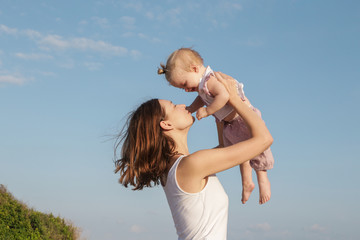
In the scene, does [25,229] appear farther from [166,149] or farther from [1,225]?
[166,149]

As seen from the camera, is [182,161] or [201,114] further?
[201,114]

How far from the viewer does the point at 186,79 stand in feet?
14.4

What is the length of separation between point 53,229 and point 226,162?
6777 millimetres

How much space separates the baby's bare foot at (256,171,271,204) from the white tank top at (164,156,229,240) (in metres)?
1.21

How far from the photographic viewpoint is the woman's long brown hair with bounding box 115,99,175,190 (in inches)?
136

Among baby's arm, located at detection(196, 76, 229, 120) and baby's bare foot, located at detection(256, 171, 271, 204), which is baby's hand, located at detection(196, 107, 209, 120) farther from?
baby's bare foot, located at detection(256, 171, 271, 204)

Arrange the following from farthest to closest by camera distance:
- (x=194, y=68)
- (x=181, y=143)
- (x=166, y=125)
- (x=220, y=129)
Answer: (x=220, y=129) < (x=194, y=68) < (x=181, y=143) < (x=166, y=125)

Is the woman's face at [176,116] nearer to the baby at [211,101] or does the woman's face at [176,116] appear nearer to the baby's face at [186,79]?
the baby at [211,101]

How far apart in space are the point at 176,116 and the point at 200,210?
0.81 metres

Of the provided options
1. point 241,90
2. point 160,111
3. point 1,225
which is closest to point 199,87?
point 241,90

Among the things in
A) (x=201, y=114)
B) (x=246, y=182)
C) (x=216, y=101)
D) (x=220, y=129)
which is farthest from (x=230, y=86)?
(x=246, y=182)

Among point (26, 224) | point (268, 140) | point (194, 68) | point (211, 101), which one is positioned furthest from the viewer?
point (26, 224)

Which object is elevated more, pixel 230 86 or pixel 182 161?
pixel 230 86

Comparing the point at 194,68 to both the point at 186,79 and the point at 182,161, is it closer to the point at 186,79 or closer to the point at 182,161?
the point at 186,79
